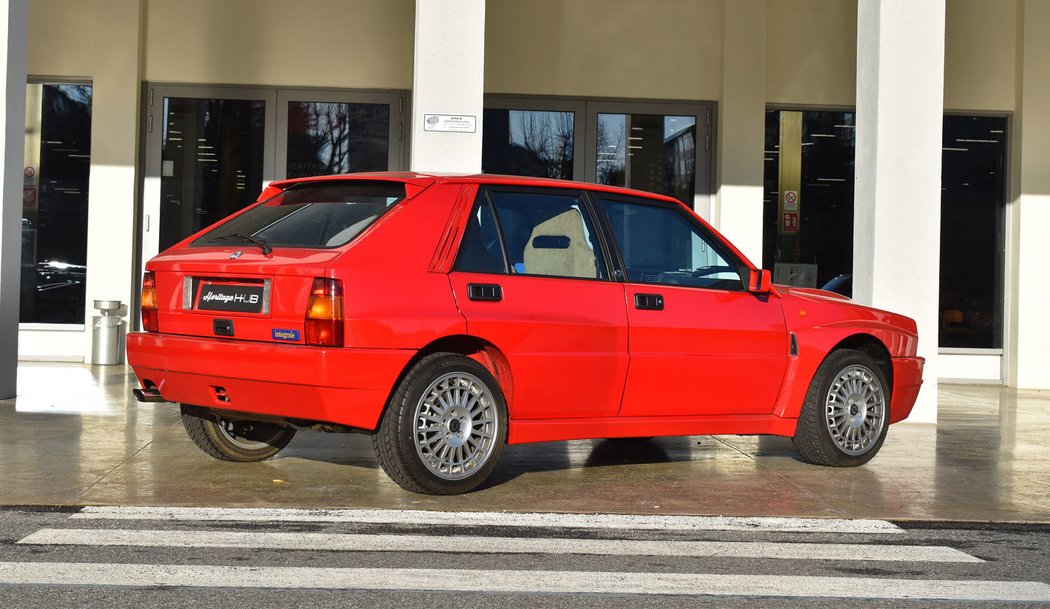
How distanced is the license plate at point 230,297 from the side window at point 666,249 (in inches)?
80.8

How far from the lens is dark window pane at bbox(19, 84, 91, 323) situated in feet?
51.3

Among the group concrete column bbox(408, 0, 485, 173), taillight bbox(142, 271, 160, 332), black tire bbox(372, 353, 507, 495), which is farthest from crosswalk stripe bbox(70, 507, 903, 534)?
concrete column bbox(408, 0, 485, 173)

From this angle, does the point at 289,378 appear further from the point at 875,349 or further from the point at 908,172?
the point at 908,172

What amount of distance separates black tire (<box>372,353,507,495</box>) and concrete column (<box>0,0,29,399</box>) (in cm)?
575

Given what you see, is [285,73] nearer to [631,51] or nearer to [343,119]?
[343,119]

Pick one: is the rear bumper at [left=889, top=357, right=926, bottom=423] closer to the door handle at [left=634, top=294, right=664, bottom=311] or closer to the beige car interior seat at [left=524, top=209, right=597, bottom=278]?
the door handle at [left=634, top=294, right=664, bottom=311]

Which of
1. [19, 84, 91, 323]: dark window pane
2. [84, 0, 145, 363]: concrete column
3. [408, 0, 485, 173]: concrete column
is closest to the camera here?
[408, 0, 485, 173]: concrete column

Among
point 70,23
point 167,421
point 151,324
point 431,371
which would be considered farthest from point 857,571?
point 70,23

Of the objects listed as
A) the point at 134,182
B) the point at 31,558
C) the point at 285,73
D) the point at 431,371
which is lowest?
the point at 31,558

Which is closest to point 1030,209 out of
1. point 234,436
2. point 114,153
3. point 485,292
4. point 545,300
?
point 545,300

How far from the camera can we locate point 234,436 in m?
7.71

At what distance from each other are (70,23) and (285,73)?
2.61 m

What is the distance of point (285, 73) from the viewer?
1576cm

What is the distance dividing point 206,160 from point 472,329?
9968mm
